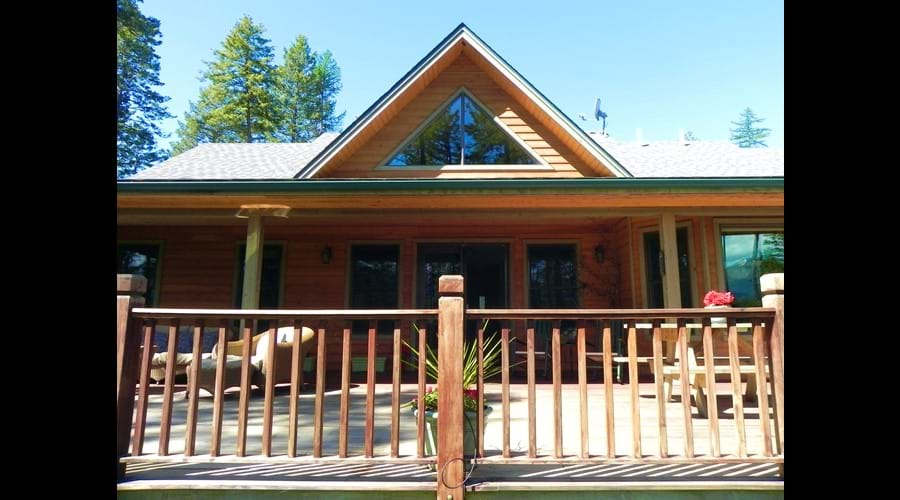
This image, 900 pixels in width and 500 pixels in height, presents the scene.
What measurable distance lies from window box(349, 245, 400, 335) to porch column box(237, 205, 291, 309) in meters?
2.21

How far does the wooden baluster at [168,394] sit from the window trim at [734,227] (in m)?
6.52

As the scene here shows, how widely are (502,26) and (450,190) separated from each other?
18.1ft

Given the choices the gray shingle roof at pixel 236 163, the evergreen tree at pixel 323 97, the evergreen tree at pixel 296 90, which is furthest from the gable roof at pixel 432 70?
the evergreen tree at pixel 323 97

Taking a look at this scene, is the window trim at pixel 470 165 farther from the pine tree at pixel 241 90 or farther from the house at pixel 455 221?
the pine tree at pixel 241 90

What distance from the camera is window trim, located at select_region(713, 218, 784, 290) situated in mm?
6723

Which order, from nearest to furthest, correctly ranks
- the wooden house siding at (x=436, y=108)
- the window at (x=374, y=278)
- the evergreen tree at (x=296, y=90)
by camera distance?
the wooden house siding at (x=436, y=108)
the window at (x=374, y=278)
the evergreen tree at (x=296, y=90)

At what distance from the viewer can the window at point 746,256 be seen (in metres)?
6.75

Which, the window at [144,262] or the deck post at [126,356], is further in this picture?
the window at [144,262]

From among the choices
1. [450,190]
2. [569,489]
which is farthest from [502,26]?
[569,489]

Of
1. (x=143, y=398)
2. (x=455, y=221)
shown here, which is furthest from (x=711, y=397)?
(x=455, y=221)

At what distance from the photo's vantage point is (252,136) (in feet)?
89.8

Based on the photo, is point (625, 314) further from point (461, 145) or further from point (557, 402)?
point (461, 145)
